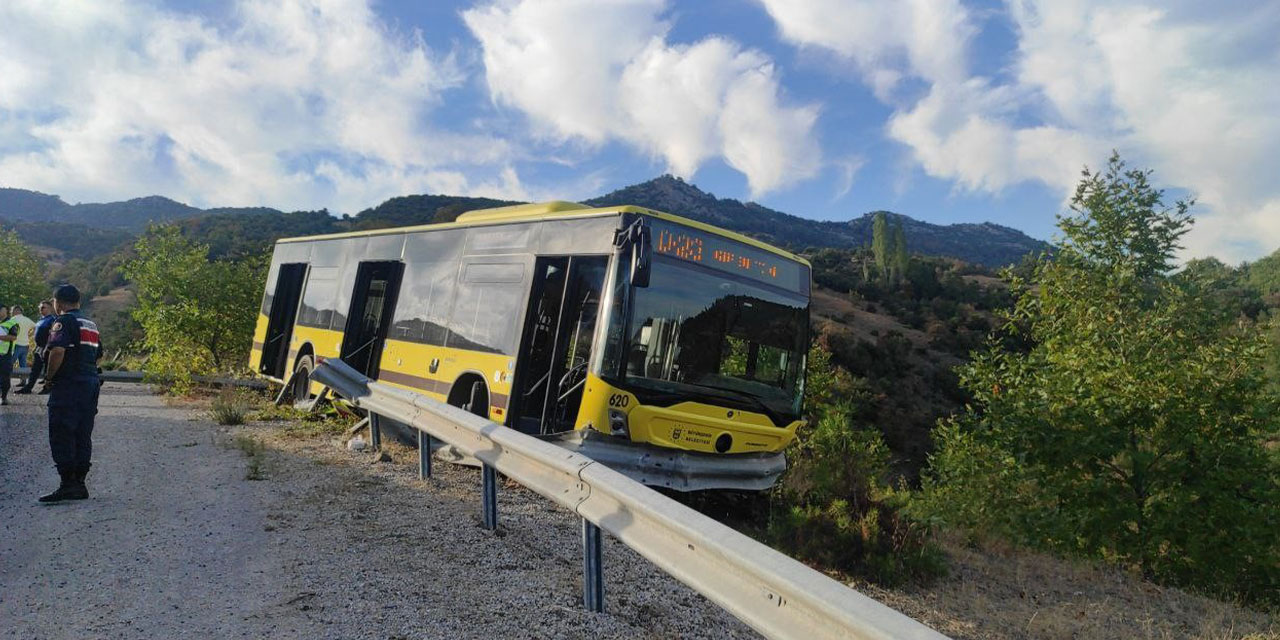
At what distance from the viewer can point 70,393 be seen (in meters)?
6.25

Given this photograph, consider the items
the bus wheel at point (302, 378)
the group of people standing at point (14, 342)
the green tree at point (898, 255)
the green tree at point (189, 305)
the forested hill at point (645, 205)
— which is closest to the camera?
the group of people standing at point (14, 342)

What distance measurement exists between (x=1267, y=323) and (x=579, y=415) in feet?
34.8

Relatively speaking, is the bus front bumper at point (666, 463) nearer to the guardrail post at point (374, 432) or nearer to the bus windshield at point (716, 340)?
the bus windshield at point (716, 340)

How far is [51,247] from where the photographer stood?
11031 cm

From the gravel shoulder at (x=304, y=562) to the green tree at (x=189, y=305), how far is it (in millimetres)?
10747

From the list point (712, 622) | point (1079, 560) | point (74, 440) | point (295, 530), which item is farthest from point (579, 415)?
point (1079, 560)

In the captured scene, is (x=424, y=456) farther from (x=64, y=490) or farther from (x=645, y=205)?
(x=645, y=205)

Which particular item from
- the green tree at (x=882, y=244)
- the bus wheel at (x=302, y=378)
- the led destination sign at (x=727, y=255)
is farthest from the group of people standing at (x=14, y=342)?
the green tree at (x=882, y=244)

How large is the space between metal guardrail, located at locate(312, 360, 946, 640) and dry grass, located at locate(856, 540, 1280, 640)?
2801mm

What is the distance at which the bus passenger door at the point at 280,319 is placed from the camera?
615 inches

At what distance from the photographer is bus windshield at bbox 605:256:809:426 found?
7.25m

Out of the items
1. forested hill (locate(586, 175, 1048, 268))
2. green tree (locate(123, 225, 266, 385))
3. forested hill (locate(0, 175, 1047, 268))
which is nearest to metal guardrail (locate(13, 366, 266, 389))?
green tree (locate(123, 225, 266, 385))

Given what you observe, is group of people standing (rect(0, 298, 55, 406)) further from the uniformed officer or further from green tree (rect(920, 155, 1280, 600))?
green tree (rect(920, 155, 1280, 600))

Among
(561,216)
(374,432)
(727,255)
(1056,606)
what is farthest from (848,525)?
(374,432)
